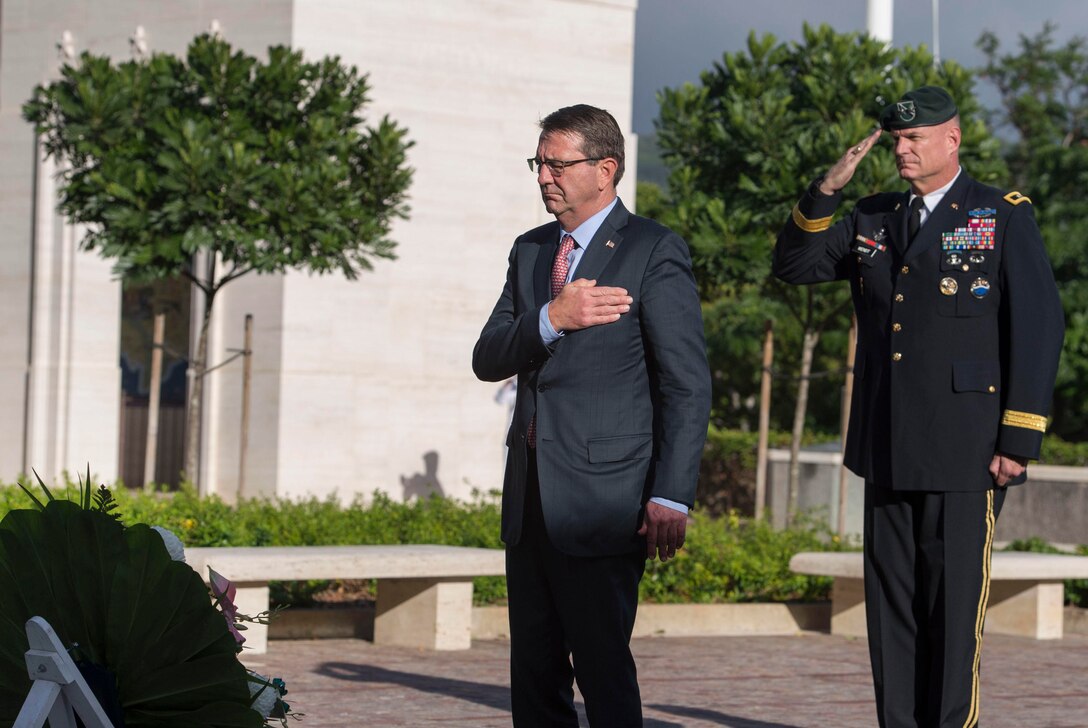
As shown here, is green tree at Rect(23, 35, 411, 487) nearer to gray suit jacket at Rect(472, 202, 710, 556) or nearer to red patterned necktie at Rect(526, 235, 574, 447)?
red patterned necktie at Rect(526, 235, 574, 447)

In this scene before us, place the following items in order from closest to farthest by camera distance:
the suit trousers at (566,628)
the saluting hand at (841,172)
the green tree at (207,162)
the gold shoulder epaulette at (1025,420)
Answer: the suit trousers at (566,628), the gold shoulder epaulette at (1025,420), the saluting hand at (841,172), the green tree at (207,162)

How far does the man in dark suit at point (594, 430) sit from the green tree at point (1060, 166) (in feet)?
69.4

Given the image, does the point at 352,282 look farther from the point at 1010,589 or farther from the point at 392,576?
the point at 392,576

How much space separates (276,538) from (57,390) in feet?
30.2

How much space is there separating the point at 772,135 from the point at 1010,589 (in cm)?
397

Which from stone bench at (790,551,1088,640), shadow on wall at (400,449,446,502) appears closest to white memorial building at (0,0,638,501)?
shadow on wall at (400,449,446,502)

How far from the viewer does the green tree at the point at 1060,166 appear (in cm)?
2523

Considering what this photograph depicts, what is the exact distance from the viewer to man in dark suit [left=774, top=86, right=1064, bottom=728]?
15.6 feet

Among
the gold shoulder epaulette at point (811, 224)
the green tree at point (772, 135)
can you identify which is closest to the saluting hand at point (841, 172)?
the gold shoulder epaulette at point (811, 224)

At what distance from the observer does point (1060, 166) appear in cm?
2894

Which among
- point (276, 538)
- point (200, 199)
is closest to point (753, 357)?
point (200, 199)

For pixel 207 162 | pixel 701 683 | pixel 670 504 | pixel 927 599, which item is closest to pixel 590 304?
pixel 670 504

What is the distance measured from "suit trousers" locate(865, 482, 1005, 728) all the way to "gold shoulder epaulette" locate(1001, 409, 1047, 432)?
9.2 inches

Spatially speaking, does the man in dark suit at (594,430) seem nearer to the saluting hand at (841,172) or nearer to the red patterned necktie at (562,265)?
the red patterned necktie at (562,265)
